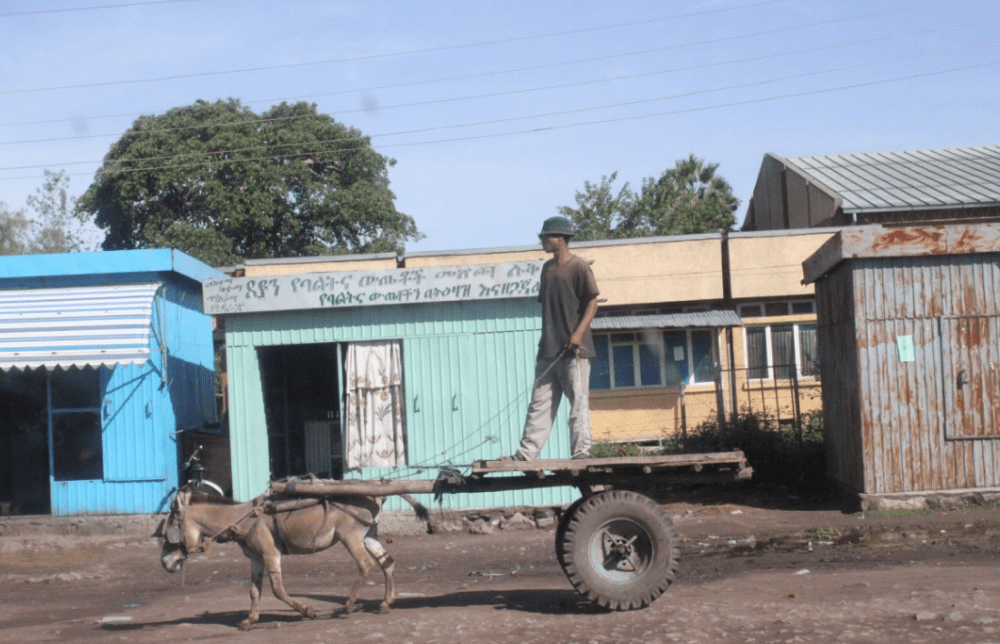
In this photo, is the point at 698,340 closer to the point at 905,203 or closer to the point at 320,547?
the point at 905,203

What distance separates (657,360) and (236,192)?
17.7 m

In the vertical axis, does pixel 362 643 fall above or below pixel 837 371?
below

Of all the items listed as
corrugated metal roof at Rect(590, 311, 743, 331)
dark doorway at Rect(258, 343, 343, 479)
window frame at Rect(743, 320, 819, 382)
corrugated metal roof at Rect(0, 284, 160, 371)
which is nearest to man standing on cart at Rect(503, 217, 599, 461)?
corrugated metal roof at Rect(0, 284, 160, 371)

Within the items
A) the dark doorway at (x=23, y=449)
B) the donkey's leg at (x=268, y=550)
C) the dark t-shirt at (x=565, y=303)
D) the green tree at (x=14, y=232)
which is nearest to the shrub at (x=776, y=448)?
the dark t-shirt at (x=565, y=303)

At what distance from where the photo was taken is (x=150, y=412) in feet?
48.7

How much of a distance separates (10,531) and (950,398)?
13.5 metres

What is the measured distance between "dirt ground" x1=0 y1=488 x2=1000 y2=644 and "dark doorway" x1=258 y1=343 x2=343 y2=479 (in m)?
3.76

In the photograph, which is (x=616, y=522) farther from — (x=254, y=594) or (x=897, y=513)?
(x=897, y=513)

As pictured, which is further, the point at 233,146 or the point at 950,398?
the point at 233,146

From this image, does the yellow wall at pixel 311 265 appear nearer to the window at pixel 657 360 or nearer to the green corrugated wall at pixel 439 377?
the window at pixel 657 360

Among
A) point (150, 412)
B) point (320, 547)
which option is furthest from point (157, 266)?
point (320, 547)

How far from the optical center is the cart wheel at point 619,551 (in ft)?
A: 24.5

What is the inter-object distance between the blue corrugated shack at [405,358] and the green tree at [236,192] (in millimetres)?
19284

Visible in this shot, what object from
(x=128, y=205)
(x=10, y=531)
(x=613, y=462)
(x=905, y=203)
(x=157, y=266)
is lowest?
(x=10, y=531)
